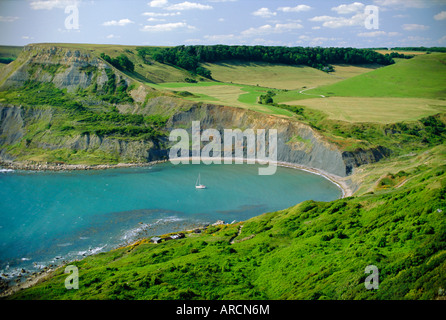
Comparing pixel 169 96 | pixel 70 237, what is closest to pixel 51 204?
pixel 70 237

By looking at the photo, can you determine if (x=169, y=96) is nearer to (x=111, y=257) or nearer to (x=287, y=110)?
(x=287, y=110)

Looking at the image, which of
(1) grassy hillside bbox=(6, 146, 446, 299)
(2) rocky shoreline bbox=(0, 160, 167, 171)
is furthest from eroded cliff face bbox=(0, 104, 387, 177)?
(1) grassy hillside bbox=(6, 146, 446, 299)

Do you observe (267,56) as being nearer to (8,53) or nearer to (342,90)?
(342,90)

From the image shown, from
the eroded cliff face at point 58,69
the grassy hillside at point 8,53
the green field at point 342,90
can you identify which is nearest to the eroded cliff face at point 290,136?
the green field at point 342,90

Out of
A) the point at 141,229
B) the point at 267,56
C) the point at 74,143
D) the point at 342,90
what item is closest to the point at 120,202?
the point at 141,229

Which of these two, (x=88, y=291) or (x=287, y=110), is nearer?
(x=88, y=291)
